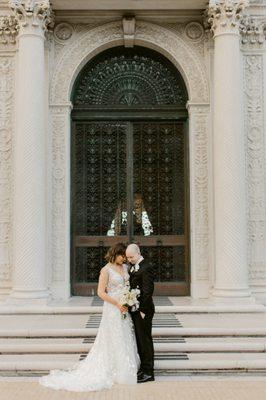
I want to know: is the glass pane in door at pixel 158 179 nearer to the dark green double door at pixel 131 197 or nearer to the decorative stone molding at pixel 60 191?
the dark green double door at pixel 131 197

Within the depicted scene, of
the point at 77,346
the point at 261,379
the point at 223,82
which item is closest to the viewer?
the point at 261,379

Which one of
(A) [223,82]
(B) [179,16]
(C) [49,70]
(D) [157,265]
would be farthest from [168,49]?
(D) [157,265]

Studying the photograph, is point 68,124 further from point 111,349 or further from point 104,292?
point 111,349

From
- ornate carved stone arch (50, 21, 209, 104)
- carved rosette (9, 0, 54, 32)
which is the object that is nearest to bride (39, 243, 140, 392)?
ornate carved stone arch (50, 21, 209, 104)

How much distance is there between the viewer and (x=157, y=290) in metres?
11.5

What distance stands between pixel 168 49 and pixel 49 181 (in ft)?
12.9

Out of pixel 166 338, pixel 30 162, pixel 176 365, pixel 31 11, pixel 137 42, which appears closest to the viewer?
pixel 176 365

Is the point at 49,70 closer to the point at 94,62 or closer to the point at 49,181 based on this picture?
the point at 94,62

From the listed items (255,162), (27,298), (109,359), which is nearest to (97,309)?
(27,298)

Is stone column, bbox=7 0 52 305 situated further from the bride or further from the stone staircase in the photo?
the bride

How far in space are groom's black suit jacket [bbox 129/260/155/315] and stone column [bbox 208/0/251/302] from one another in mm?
3834

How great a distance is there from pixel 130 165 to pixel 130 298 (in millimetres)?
5590

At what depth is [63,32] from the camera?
11555mm

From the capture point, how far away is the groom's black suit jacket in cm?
657
